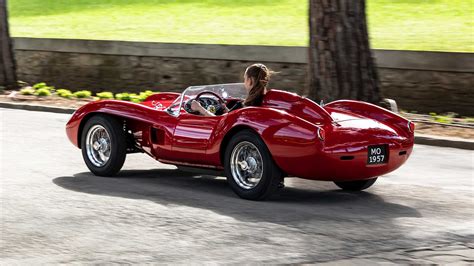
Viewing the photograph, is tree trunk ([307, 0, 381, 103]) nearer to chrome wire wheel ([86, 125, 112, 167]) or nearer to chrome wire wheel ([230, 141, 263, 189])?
chrome wire wheel ([86, 125, 112, 167])

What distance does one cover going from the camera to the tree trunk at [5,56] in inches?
812

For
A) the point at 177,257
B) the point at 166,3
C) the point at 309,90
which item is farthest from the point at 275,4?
the point at 177,257

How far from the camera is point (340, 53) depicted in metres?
14.5

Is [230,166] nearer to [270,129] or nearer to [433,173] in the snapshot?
[270,129]

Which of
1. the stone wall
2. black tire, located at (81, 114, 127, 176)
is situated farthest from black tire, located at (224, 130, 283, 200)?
the stone wall

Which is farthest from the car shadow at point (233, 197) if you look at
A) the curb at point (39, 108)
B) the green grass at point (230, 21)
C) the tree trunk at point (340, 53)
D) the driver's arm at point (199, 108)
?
the green grass at point (230, 21)

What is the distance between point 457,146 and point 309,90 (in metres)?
2.79

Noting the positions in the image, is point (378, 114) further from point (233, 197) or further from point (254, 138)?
point (233, 197)

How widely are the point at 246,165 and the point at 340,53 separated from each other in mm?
5983

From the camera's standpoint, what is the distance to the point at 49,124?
15219mm

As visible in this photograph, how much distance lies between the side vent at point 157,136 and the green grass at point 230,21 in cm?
1198

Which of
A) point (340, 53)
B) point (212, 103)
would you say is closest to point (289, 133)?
point (212, 103)

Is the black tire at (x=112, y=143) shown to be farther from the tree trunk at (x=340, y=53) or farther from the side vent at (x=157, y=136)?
the tree trunk at (x=340, y=53)

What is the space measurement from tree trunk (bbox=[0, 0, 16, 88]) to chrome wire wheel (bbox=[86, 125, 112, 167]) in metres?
11.1
